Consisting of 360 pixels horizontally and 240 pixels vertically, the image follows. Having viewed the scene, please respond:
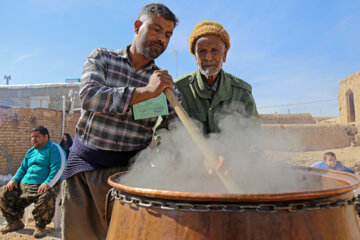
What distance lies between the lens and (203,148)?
4.69ft

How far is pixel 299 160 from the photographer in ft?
44.0

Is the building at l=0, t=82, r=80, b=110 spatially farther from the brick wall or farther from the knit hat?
the knit hat

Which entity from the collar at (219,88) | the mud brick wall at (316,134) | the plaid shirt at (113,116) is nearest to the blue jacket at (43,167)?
the plaid shirt at (113,116)

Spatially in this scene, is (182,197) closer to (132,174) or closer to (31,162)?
(132,174)

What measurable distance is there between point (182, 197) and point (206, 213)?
0.11 meters

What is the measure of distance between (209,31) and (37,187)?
4005mm

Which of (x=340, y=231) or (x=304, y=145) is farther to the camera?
(x=304, y=145)

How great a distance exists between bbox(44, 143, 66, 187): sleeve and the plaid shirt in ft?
9.89

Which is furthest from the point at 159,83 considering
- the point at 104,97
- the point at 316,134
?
the point at 316,134

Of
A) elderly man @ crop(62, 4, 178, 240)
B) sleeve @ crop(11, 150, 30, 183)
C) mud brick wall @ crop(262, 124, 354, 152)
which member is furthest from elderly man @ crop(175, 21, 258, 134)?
mud brick wall @ crop(262, 124, 354, 152)

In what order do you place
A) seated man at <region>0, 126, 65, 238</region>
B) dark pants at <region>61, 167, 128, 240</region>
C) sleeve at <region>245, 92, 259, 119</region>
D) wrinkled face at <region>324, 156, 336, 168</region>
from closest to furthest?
dark pants at <region>61, 167, 128, 240</region> → sleeve at <region>245, 92, 259, 119</region> → seated man at <region>0, 126, 65, 238</region> → wrinkled face at <region>324, 156, 336, 168</region>

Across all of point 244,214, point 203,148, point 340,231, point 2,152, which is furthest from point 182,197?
point 2,152

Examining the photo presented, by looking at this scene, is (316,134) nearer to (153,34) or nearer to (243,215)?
(153,34)

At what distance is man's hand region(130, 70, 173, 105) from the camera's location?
56.2 inches
